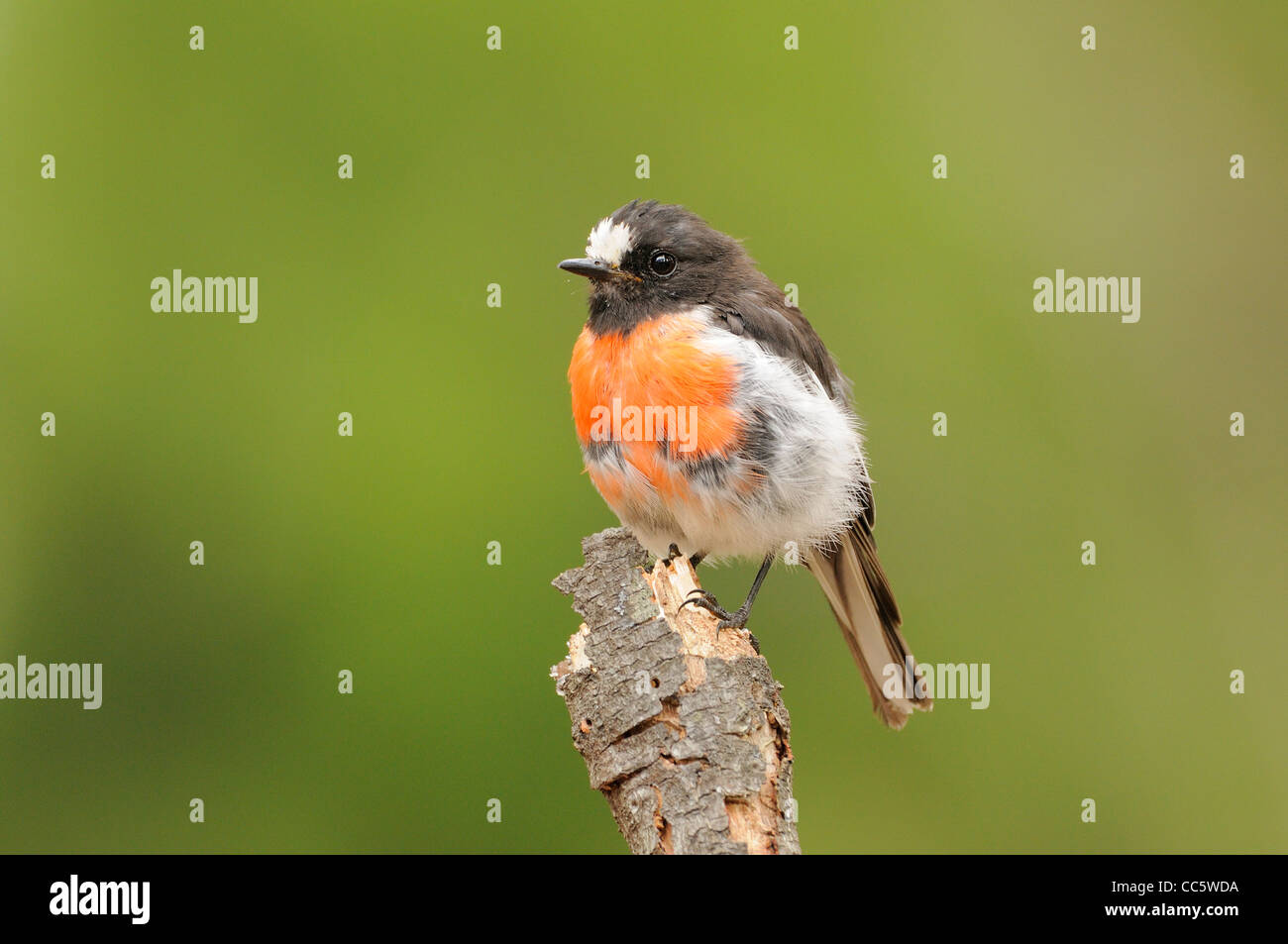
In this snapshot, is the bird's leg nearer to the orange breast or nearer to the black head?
the orange breast

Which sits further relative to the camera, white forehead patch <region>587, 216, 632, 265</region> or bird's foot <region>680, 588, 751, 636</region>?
white forehead patch <region>587, 216, 632, 265</region>

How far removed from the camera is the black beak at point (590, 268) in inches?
222

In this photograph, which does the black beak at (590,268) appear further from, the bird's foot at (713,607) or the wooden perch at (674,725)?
the wooden perch at (674,725)

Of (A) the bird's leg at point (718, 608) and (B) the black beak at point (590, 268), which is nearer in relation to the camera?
(A) the bird's leg at point (718, 608)

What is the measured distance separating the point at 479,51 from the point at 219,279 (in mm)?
2107

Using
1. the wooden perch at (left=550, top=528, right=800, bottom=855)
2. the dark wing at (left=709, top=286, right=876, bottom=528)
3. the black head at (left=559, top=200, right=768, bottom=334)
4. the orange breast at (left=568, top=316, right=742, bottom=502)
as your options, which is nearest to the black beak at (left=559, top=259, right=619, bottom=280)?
the black head at (left=559, top=200, right=768, bottom=334)

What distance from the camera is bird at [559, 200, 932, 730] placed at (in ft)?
17.5

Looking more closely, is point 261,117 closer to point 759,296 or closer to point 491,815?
point 759,296

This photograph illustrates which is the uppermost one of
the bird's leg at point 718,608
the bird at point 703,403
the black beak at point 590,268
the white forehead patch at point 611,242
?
the white forehead patch at point 611,242

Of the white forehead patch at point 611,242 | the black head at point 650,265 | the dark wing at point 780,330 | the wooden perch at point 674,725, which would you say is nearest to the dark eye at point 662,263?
the black head at point 650,265

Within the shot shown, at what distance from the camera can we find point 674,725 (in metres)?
Result: 3.84

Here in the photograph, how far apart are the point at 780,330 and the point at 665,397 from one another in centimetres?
71

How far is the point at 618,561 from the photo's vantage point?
4371 mm

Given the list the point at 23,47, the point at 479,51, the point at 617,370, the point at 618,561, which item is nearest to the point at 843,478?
the point at 617,370
